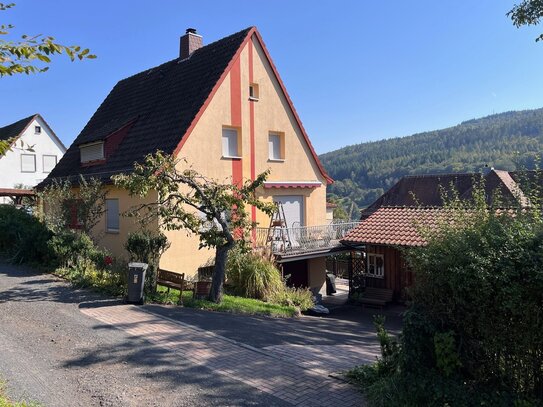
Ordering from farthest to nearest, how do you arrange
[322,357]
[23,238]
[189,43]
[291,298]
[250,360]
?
[189,43], [23,238], [291,298], [322,357], [250,360]

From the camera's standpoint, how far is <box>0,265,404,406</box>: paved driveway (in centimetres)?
586

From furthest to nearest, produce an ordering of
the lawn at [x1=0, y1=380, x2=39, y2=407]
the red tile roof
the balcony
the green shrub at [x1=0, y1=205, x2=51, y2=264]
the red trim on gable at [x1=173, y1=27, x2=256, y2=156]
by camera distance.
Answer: the balcony
the red tile roof
the red trim on gable at [x1=173, y1=27, x2=256, y2=156]
the green shrub at [x1=0, y1=205, x2=51, y2=264]
the lawn at [x1=0, y1=380, x2=39, y2=407]

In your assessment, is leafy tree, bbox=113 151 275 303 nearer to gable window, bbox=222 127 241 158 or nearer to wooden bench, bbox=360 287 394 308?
gable window, bbox=222 127 241 158

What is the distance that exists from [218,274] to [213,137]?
22.2 ft

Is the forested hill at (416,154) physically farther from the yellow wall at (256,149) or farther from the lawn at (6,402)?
the lawn at (6,402)

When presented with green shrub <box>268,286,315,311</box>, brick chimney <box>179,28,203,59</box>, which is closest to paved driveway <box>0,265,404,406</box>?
green shrub <box>268,286,315,311</box>

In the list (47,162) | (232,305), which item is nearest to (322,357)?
(232,305)

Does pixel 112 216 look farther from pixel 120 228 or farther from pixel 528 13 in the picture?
pixel 528 13

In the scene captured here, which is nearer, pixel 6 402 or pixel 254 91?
pixel 6 402

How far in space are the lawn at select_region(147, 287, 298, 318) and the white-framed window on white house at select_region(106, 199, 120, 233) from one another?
5410 mm

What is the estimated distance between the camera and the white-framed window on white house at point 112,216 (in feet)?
58.1

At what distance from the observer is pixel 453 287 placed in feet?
16.9

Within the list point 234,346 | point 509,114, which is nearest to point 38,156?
point 234,346

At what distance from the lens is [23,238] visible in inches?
632
